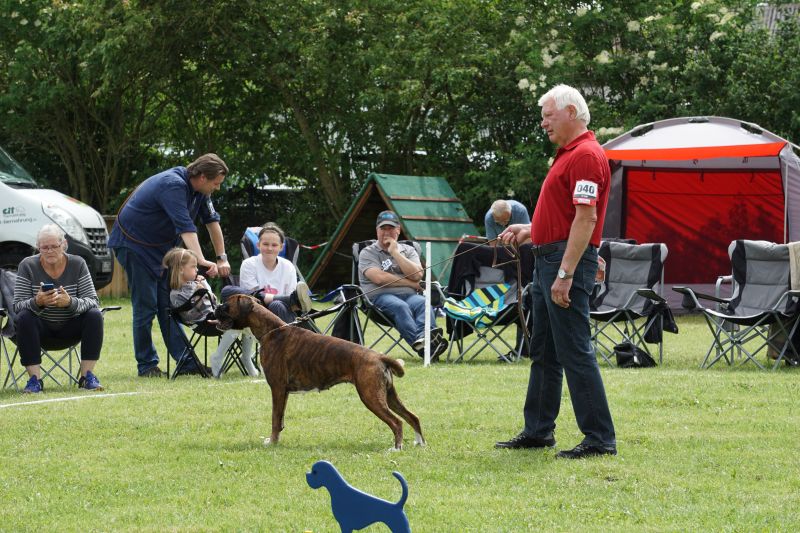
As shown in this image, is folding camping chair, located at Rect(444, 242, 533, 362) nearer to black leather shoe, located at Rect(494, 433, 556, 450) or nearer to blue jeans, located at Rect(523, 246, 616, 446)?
black leather shoe, located at Rect(494, 433, 556, 450)

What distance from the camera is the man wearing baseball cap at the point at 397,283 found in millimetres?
9430

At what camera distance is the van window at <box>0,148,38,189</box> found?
14.4 meters

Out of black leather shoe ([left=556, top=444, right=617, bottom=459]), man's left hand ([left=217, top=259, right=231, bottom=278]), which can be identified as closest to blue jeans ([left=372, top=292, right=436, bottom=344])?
man's left hand ([left=217, top=259, right=231, bottom=278])

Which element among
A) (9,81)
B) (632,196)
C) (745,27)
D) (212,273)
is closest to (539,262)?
(212,273)

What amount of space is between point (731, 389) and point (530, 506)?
136 inches

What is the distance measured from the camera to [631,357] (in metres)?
9.13

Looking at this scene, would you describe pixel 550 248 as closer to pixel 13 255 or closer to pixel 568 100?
pixel 568 100

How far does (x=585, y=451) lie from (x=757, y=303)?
15.9 feet

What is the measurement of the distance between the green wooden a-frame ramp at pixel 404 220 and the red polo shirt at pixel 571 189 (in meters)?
9.28

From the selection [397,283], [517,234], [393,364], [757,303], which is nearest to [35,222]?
[397,283]

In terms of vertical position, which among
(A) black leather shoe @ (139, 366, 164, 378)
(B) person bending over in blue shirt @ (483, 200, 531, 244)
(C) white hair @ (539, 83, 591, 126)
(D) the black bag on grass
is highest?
(C) white hair @ (539, 83, 591, 126)

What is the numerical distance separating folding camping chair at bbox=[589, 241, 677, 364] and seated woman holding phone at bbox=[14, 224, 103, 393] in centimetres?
373

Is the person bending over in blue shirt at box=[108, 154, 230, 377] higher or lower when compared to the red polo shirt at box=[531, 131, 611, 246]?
Answer: lower

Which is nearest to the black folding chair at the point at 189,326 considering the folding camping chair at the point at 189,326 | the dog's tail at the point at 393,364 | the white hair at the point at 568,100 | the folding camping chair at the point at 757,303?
the folding camping chair at the point at 189,326
